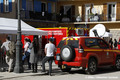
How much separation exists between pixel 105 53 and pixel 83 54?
1823mm

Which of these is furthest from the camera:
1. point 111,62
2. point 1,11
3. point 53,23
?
point 53,23

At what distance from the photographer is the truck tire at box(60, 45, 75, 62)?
1274cm

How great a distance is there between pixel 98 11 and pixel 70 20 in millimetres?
4105

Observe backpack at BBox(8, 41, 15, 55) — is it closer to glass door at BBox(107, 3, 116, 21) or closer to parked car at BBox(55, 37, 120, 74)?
parked car at BBox(55, 37, 120, 74)

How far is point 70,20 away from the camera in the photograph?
37.1 metres

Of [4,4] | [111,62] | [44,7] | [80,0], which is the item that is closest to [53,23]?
[44,7]

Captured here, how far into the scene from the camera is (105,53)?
14.1m

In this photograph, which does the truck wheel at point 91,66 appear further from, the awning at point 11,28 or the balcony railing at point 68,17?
the balcony railing at point 68,17

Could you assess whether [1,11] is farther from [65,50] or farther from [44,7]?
[65,50]

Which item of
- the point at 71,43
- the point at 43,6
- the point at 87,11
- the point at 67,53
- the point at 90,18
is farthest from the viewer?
the point at 87,11

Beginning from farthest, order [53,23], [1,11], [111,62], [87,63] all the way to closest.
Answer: [53,23] < [1,11] < [111,62] < [87,63]

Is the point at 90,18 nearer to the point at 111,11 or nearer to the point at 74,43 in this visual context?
the point at 111,11

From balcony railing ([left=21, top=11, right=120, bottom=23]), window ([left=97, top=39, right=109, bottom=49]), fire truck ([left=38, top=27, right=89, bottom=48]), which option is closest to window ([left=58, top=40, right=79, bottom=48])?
window ([left=97, top=39, right=109, bottom=49])

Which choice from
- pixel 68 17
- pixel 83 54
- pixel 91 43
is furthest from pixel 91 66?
pixel 68 17
